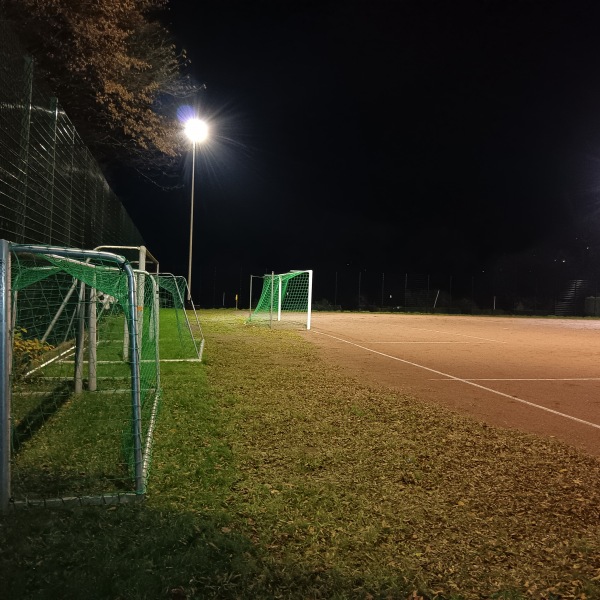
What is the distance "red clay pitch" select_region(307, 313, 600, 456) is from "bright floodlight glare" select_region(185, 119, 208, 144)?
1077 cm

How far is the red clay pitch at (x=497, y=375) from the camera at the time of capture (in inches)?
251

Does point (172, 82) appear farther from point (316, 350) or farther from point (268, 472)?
point (268, 472)

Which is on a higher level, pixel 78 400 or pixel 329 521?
pixel 78 400

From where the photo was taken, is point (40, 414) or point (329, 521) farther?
point (40, 414)

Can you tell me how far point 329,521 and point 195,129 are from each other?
2057cm

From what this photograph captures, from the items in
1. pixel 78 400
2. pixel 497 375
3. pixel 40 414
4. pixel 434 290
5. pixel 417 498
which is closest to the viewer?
pixel 417 498

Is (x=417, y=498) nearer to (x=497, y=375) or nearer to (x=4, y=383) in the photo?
(x=4, y=383)

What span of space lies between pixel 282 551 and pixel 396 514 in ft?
3.02

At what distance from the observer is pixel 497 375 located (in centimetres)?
964

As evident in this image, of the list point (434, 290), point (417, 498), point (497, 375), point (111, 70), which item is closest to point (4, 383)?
point (417, 498)

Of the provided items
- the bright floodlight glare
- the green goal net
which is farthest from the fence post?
the bright floodlight glare

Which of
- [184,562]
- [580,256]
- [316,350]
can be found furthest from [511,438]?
[580,256]

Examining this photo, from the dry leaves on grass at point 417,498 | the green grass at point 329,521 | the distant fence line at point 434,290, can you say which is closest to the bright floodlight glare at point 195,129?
the dry leaves on grass at point 417,498

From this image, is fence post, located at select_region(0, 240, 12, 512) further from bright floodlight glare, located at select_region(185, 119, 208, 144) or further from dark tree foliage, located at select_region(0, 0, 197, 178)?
bright floodlight glare, located at select_region(185, 119, 208, 144)
